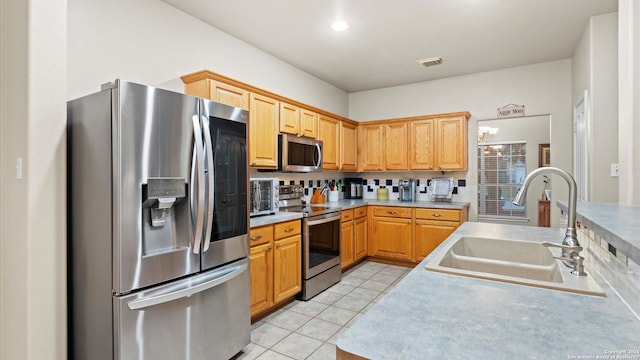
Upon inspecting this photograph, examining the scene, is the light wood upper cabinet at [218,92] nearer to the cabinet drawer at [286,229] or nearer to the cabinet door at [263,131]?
the cabinet door at [263,131]

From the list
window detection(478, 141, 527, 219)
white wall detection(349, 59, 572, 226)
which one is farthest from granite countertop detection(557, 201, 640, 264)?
window detection(478, 141, 527, 219)

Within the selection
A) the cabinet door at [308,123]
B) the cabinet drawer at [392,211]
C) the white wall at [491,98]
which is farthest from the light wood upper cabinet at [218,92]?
the white wall at [491,98]

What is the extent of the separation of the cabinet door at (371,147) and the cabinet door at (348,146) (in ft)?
0.32

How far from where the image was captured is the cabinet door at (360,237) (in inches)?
163

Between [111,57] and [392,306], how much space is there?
8.24 ft

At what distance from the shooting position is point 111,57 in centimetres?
222

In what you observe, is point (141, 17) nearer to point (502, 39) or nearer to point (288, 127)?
point (288, 127)

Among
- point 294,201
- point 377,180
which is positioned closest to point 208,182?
point 294,201

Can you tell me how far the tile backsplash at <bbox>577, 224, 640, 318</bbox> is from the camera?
91cm

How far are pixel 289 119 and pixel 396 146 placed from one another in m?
1.91

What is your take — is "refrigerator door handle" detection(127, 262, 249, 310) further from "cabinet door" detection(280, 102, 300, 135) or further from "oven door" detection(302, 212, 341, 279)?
"cabinet door" detection(280, 102, 300, 135)

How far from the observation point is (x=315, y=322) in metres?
2.68

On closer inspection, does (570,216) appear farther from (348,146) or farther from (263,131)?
(348,146)

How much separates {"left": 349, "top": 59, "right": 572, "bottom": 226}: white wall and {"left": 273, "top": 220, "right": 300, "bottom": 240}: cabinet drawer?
9.06 ft
